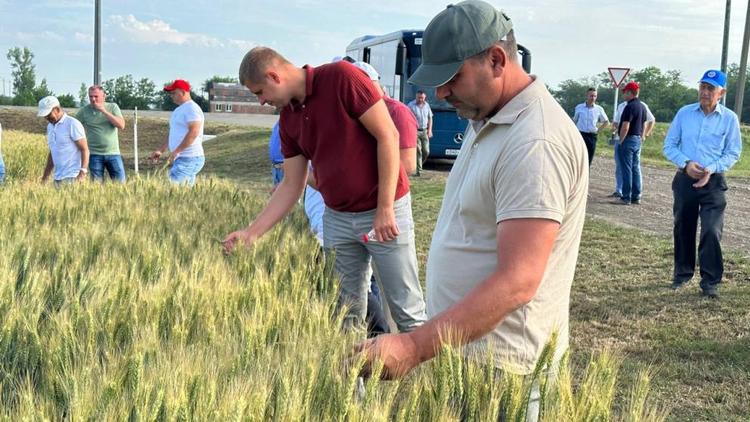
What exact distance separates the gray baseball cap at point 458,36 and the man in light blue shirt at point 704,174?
17.3 feet

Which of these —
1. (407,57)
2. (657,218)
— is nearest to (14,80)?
(407,57)

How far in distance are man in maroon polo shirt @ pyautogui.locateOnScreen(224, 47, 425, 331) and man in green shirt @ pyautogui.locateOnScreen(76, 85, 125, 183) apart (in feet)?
21.2

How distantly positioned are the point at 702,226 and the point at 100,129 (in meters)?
7.14

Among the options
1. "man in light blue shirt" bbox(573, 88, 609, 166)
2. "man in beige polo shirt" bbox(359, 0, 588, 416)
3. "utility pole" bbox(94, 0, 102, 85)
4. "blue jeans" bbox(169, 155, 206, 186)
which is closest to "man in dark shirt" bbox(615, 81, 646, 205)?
"man in light blue shirt" bbox(573, 88, 609, 166)

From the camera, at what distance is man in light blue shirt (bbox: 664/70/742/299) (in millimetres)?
6492

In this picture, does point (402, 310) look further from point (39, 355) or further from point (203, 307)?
point (39, 355)

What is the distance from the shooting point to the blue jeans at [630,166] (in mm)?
11852

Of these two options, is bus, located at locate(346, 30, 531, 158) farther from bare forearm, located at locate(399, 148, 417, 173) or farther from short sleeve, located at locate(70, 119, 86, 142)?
bare forearm, located at locate(399, 148, 417, 173)

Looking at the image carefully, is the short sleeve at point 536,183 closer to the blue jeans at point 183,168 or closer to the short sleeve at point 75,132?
the blue jeans at point 183,168

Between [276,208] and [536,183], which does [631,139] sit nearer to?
[276,208]

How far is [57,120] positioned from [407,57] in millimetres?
10067

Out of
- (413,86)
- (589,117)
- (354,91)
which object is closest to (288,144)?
(354,91)

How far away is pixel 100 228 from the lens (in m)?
3.77

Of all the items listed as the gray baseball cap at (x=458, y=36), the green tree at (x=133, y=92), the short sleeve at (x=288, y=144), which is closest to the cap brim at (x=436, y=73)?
the gray baseball cap at (x=458, y=36)
